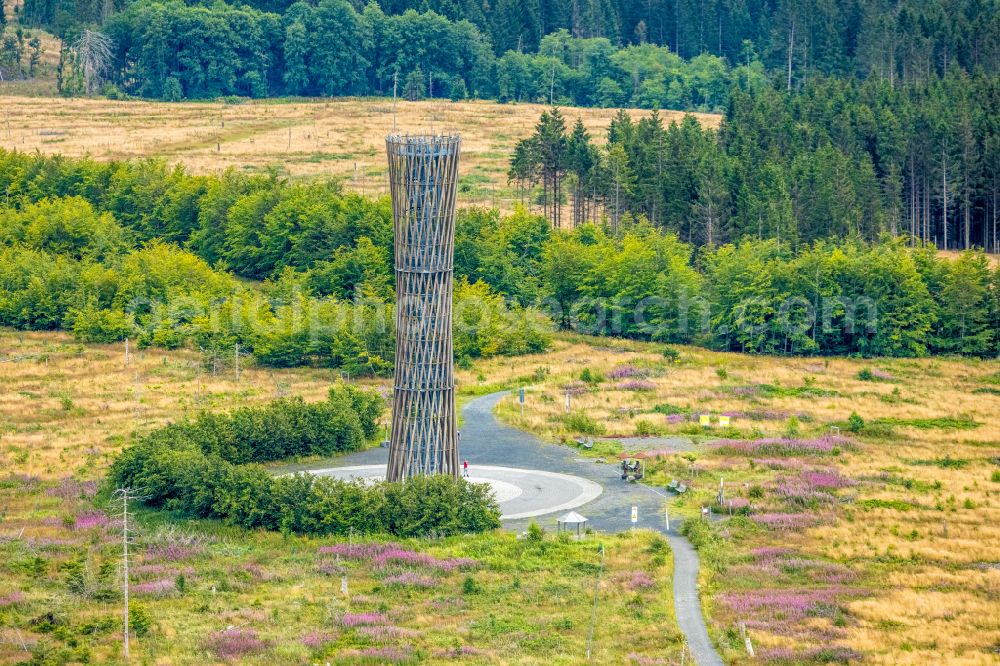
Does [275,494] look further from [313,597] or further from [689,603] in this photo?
[689,603]

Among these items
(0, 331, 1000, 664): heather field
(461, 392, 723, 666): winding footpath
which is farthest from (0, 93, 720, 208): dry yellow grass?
(461, 392, 723, 666): winding footpath

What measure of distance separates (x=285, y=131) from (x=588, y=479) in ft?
367

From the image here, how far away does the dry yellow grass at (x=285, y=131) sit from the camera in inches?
6280

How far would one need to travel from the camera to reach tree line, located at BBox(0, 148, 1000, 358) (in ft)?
338

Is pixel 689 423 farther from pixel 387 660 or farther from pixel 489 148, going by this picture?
pixel 489 148

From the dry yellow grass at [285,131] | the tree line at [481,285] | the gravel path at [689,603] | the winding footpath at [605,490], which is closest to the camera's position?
the gravel path at [689,603]

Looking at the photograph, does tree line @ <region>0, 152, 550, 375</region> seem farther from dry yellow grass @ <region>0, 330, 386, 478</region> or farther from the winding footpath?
the winding footpath

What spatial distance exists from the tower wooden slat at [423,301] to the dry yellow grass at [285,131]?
8497 cm

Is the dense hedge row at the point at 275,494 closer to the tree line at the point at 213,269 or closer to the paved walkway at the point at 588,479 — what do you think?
the paved walkway at the point at 588,479

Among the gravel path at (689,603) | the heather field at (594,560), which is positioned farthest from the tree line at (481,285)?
the gravel path at (689,603)

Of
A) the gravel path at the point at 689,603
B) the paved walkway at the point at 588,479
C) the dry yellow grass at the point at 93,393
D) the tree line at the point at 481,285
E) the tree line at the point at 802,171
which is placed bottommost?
the gravel path at the point at 689,603

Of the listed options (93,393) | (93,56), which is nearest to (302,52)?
(93,56)

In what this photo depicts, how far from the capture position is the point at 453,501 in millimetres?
61594

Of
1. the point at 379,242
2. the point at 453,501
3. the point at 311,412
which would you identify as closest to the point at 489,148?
the point at 379,242
